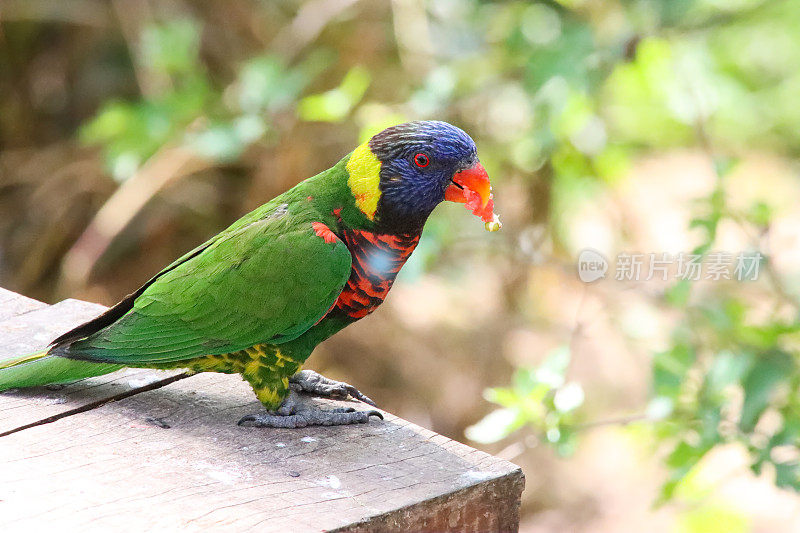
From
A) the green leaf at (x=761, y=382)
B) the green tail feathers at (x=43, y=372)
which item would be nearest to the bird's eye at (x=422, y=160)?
the green tail feathers at (x=43, y=372)

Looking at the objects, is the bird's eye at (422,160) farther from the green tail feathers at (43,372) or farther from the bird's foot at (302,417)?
the green tail feathers at (43,372)

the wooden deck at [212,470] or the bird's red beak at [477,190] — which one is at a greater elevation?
the bird's red beak at [477,190]

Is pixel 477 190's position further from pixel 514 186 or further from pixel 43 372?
pixel 514 186

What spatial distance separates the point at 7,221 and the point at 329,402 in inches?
138

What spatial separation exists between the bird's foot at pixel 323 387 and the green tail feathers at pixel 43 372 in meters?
0.49

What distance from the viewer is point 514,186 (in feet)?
14.2

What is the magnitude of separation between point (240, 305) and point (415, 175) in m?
0.49

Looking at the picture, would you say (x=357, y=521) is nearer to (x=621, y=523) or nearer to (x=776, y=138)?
(x=621, y=523)

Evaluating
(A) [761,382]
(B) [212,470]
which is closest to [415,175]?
(B) [212,470]

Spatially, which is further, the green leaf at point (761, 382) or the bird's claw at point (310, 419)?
the green leaf at point (761, 382)

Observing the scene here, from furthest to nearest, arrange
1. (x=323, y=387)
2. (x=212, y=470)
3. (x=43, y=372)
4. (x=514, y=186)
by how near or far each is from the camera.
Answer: (x=514, y=186) < (x=323, y=387) < (x=43, y=372) < (x=212, y=470)

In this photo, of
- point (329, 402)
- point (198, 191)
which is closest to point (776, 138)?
point (198, 191)

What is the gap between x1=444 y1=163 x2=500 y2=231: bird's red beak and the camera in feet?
6.66

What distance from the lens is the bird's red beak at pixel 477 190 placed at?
2.03 m
